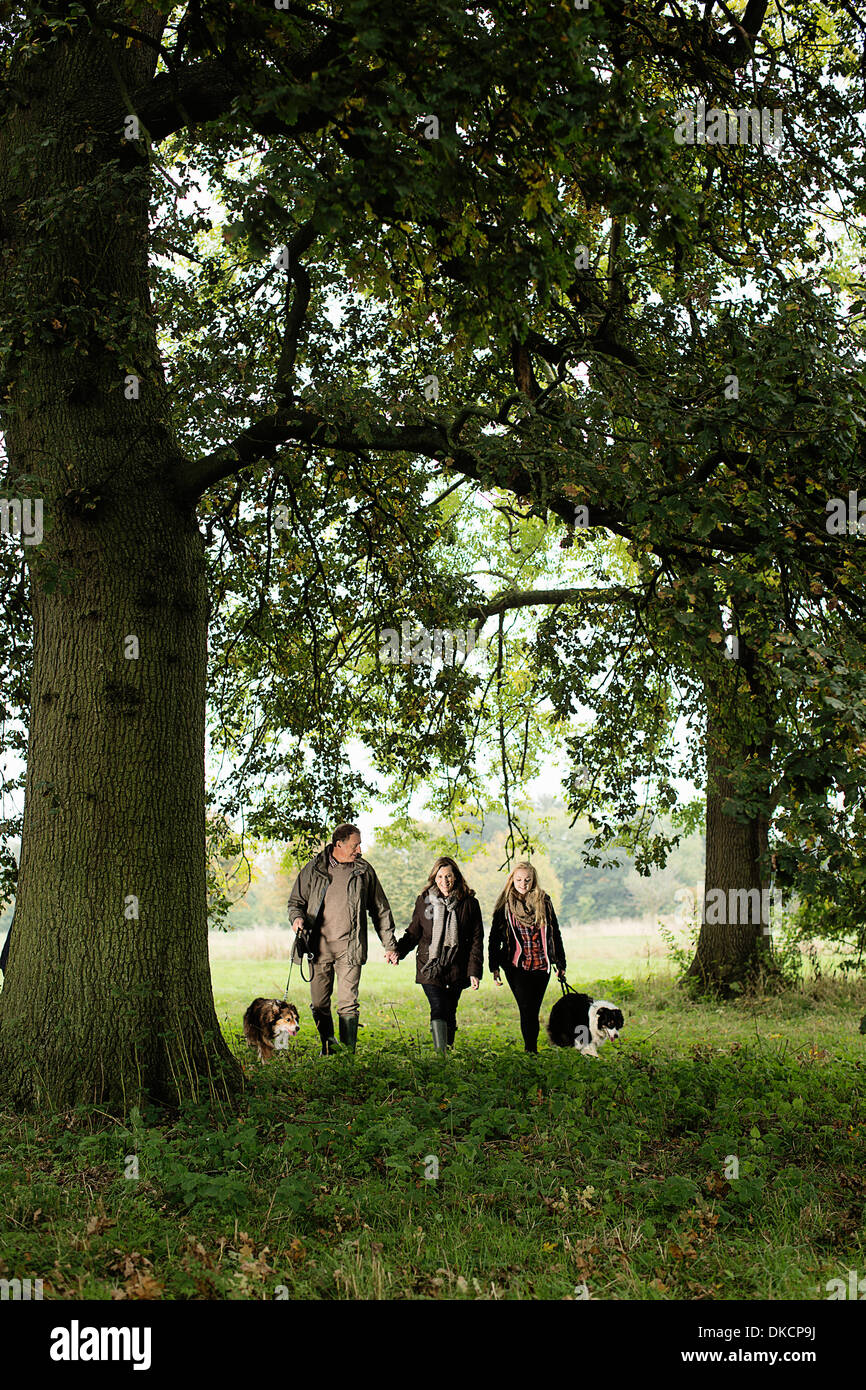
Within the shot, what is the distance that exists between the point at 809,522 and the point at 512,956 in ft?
16.0

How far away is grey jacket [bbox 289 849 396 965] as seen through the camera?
9.55 meters

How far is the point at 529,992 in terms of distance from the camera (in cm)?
969

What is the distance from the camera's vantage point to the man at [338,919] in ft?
31.3

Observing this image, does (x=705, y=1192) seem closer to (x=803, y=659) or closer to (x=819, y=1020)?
(x=803, y=659)

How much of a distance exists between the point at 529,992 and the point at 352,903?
1.80 meters

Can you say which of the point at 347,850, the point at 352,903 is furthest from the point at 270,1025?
the point at 347,850

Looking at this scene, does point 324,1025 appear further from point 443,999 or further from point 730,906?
point 730,906

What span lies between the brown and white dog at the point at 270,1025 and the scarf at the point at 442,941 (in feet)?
4.05

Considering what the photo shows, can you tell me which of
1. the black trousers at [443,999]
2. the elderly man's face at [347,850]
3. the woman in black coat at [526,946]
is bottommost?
the black trousers at [443,999]

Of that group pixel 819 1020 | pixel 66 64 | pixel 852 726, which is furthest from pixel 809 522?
pixel 819 1020

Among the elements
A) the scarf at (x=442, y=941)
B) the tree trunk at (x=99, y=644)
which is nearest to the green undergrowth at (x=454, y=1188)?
the tree trunk at (x=99, y=644)

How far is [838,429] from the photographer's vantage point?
19.7ft

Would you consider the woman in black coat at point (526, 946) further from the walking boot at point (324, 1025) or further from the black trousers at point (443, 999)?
the walking boot at point (324, 1025)

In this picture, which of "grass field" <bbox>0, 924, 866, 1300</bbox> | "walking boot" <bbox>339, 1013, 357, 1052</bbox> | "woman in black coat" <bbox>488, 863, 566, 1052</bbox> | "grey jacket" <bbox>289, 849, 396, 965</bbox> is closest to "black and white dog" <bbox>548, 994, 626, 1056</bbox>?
"woman in black coat" <bbox>488, 863, 566, 1052</bbox>
